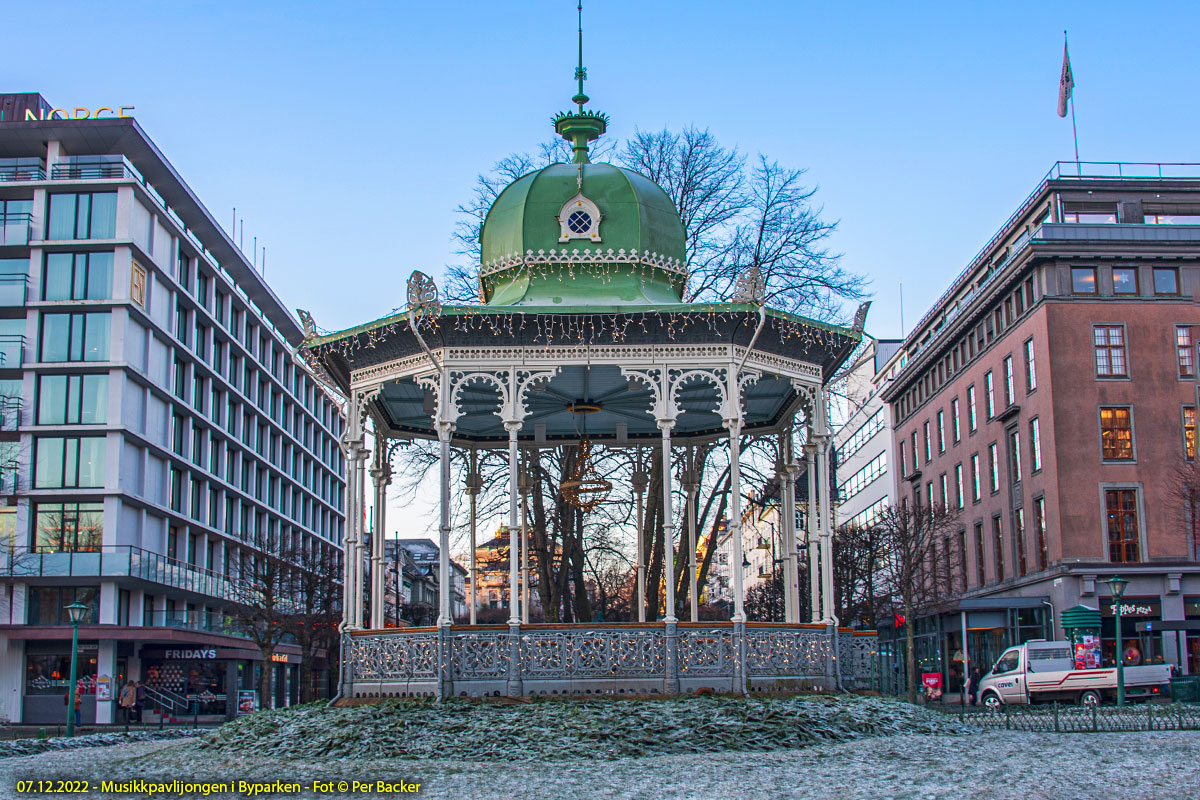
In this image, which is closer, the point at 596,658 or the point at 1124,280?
the point at 596,658

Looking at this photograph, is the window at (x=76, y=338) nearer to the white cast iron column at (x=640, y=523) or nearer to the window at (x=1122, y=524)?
the white cast iron column at (x=640, y=523)

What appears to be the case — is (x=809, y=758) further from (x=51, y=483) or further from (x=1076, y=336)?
(x=51, y=483)

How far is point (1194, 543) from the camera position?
5628cm

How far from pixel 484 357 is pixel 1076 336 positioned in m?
44.6

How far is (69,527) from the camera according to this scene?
5875 cm

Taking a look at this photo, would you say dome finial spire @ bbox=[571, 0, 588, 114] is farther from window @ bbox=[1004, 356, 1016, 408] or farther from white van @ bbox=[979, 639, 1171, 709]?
window @ bbox=[1004, 356, 1016, 408]

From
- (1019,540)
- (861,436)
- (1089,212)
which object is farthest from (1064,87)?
(861,436)

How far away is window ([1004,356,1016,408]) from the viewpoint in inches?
2520

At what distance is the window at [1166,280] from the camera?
59.3 metres

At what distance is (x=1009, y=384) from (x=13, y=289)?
49.1 meters

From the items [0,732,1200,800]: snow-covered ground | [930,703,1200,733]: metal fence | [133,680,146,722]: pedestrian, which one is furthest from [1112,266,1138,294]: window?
[133,680,146,722]: pedestrian

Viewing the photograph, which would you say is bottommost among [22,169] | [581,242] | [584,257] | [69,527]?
[69,527]

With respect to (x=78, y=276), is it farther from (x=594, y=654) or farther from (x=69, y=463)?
(x=594, y=654)

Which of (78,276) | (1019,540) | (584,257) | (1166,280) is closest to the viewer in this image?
(584,257)
